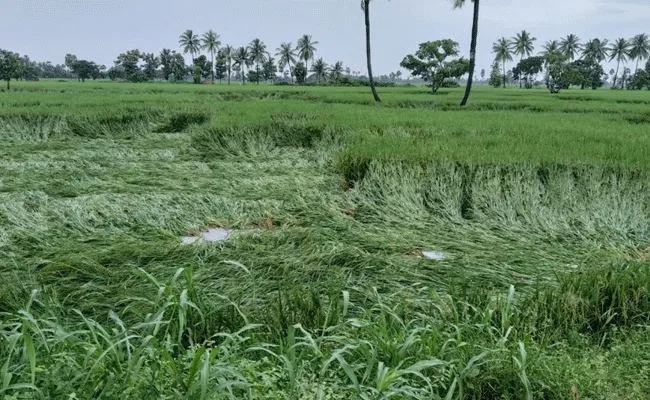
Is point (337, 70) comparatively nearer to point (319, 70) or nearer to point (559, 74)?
point (319, 70)

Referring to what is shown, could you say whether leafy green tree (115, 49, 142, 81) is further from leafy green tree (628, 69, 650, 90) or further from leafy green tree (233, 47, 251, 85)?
leafy green tree (628, 69, 650, 90)

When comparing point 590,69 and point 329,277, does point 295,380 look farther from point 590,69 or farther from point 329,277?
point 590,69

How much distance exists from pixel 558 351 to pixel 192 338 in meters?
1.57

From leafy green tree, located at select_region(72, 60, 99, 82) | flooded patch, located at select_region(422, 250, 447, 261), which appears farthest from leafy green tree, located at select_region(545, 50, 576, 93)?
leafy green tree, located at select_region(72, 60, 99, 82)

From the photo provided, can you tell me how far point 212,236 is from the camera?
373 cm

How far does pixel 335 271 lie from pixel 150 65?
6053 centimetres

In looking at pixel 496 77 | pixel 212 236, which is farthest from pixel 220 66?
pixel 212 236

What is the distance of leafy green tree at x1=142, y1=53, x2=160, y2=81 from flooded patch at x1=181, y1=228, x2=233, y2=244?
58.3m

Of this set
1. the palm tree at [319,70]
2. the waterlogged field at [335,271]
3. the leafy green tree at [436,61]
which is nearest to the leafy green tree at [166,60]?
the palm tree at [319,70]

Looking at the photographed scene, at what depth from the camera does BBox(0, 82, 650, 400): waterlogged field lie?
1730mm

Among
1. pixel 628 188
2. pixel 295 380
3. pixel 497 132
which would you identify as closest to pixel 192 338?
pixel 295 380

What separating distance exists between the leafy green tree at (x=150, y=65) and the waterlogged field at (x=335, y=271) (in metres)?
54.4

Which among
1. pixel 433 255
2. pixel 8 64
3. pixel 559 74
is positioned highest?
pixel 559 74

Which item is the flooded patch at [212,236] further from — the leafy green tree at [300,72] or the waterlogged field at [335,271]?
the leafy green tree at [300,72]
